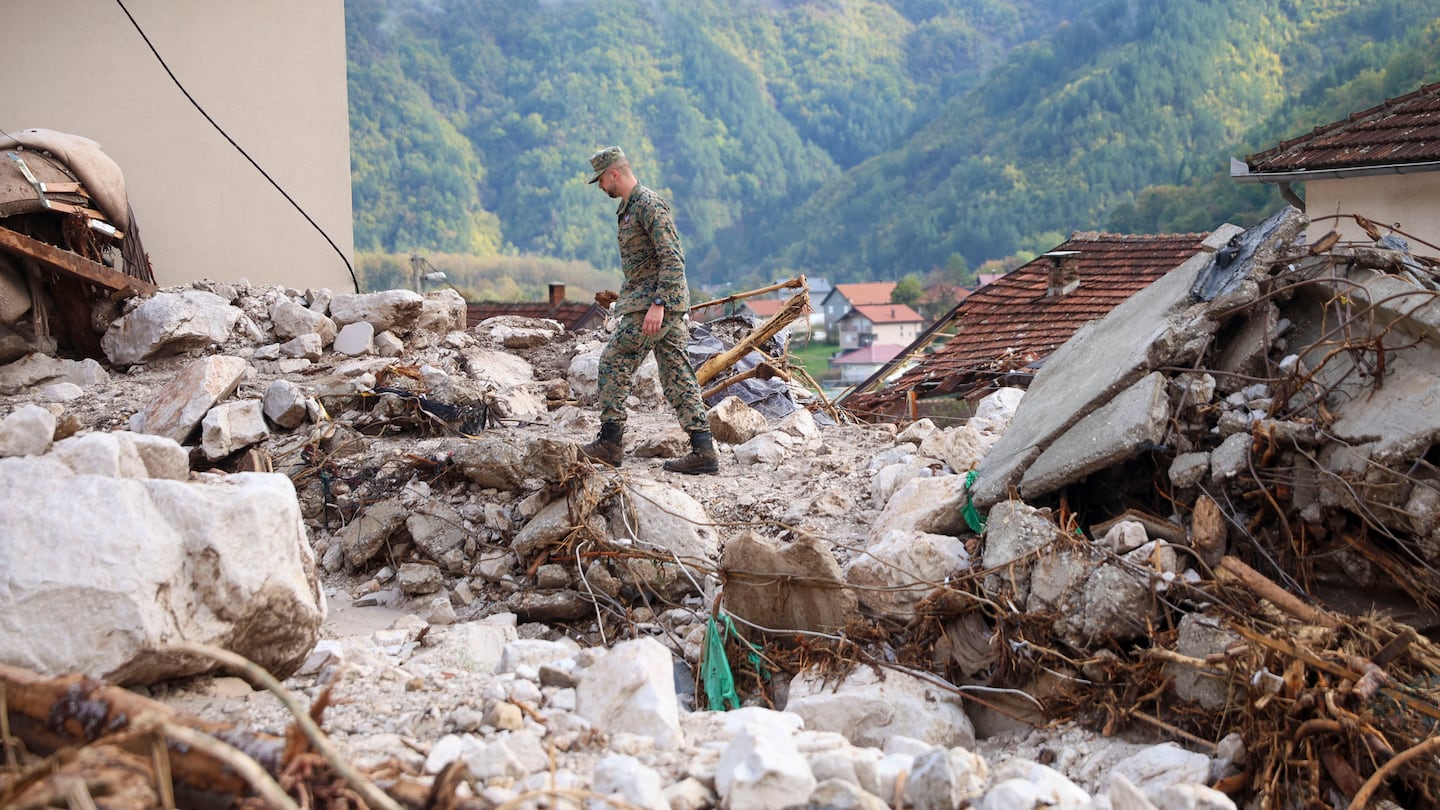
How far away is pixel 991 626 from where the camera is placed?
4305 mm

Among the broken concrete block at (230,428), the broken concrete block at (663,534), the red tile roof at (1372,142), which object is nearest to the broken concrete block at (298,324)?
the broken concrete block at (230,428)

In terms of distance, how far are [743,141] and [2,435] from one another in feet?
248

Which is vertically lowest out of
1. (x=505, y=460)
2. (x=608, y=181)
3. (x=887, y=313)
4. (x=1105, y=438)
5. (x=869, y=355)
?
(x=869, y=355)

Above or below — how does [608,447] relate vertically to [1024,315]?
above

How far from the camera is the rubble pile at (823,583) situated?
285 cm

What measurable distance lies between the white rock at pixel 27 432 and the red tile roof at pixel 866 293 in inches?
1670

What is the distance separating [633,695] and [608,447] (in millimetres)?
3162

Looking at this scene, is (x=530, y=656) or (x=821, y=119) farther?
(x=821, y=119)

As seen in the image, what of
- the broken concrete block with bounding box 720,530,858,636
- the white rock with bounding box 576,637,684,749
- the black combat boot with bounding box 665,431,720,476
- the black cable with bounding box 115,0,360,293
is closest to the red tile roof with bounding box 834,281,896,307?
the black cable with bounding box 115,0,360,293

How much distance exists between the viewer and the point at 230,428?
Answer: 614cm

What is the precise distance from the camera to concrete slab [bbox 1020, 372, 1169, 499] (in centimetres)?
442

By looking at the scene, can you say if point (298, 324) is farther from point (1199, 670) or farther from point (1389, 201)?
point (1389, 201)

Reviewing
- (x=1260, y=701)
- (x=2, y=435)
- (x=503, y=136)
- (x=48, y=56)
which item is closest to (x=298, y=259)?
(x=48, y=56)

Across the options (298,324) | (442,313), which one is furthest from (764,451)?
(298,324)
